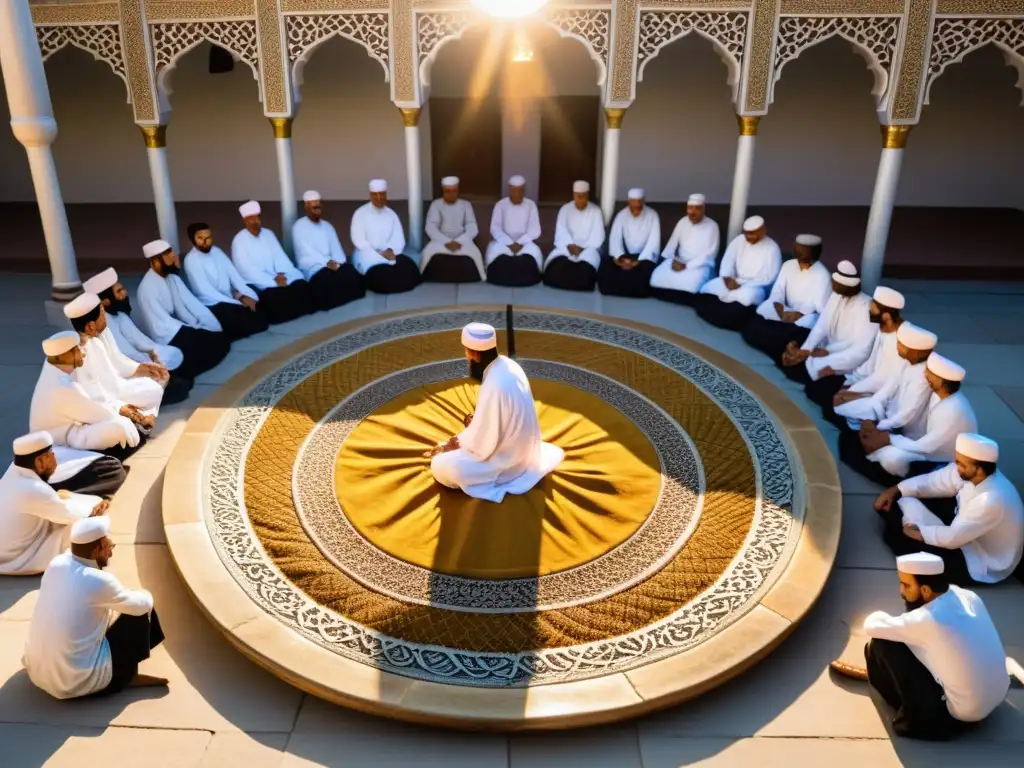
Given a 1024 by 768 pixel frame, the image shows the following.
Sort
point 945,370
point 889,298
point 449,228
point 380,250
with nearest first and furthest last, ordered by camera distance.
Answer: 1. point 945,370
2. point 889,298
3. point 380,250
4. point 449,228

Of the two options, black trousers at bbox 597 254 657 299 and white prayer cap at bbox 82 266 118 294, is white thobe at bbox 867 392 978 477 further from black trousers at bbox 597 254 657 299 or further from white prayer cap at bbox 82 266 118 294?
white prayer cap at bbox 82 266 118 294

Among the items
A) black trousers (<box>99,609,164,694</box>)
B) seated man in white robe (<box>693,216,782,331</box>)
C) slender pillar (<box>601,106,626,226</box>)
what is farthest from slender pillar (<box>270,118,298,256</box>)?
black trousers (<box>99,609,164,694</box>)

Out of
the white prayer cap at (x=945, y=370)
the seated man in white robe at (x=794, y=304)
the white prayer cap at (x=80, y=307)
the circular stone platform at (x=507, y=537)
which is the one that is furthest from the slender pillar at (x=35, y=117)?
the white prayer cap at (x=945, y=370)

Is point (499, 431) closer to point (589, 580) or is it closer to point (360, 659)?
point (589, 580)

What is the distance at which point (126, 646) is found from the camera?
3561 mm

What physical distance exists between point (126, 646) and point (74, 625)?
0.92 feet

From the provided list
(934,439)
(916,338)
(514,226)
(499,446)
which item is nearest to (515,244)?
(514,226)

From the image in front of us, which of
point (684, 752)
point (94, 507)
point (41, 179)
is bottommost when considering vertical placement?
point (684, 752)

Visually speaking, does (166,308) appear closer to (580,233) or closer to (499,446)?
(499,446)

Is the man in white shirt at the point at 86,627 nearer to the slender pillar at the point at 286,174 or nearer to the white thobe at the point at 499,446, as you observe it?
the white thobe at the point at 499,446

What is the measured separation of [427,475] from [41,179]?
14.3ft

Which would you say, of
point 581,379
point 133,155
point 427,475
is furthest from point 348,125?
point 427,475

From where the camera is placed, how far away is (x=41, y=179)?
6.77 metres

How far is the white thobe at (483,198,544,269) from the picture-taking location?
805cm
